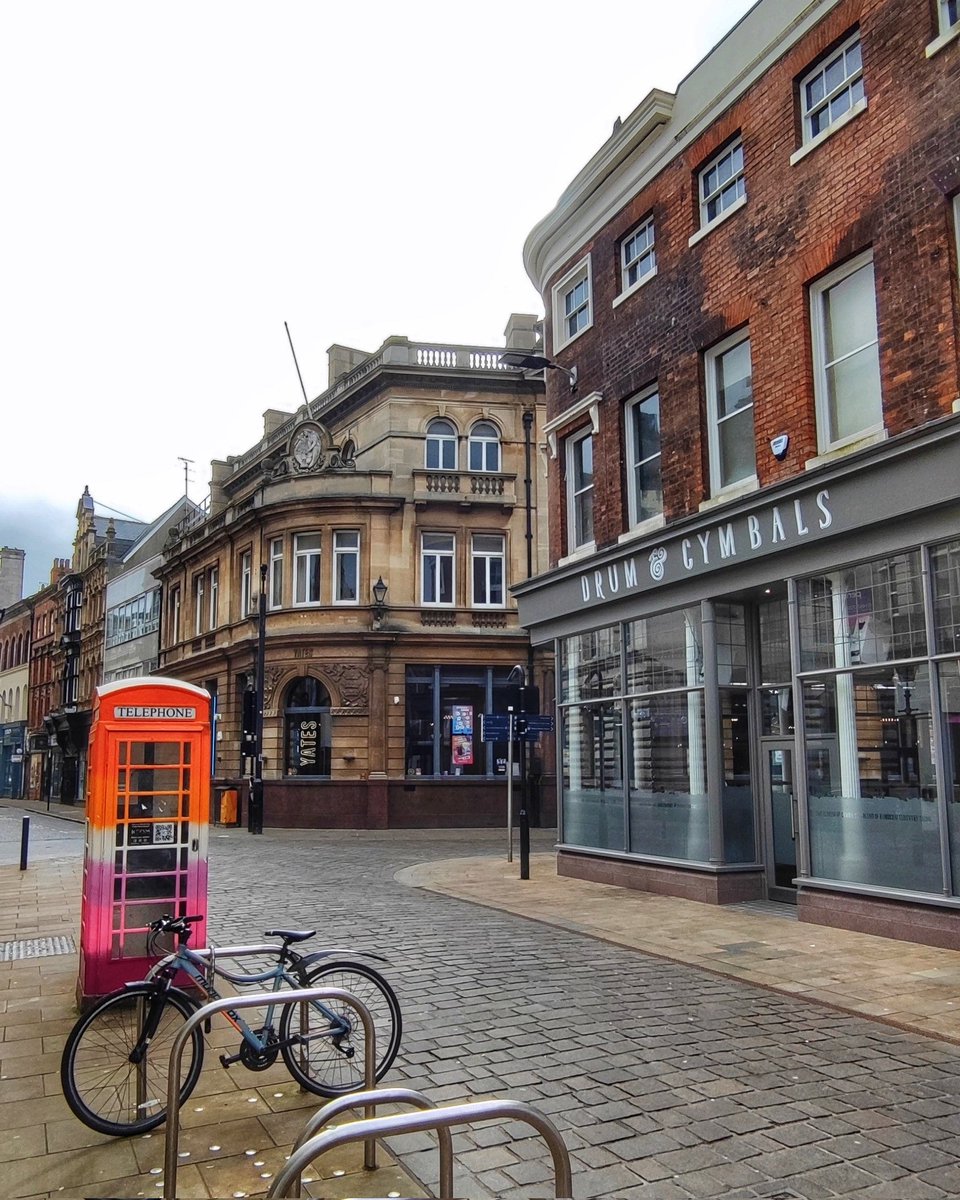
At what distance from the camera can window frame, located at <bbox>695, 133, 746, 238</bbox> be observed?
13359 mm

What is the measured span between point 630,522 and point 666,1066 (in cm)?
1033

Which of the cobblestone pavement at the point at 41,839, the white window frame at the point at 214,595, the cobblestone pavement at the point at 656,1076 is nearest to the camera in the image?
the cobblestone pavement at the point at 656,1076

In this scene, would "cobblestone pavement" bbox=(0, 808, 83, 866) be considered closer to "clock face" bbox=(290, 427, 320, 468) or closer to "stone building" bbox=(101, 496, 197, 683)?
"stone building" bbox=(101, 496, 197, 683)

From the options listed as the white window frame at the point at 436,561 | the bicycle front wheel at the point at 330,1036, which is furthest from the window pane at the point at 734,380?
the white window frame at the point at 436,561

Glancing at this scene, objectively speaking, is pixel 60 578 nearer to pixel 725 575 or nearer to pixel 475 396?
pixel 475 396

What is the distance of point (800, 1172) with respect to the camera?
15.0 feet

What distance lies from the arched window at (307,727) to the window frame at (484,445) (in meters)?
8.29

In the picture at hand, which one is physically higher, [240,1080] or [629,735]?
[629,735]

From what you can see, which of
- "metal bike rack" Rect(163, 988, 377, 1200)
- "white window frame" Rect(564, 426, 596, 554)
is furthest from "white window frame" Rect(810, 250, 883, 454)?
"metal bike rack" Rect(163, 988, 377, 1200)

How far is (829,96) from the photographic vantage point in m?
11.9

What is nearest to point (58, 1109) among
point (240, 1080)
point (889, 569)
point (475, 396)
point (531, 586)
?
point (240, 1080)

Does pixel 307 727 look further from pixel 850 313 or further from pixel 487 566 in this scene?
pixel 850 313

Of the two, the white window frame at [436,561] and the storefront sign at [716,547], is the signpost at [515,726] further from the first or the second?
the white window frame at [436,561]

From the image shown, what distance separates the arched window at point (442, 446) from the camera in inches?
1208
